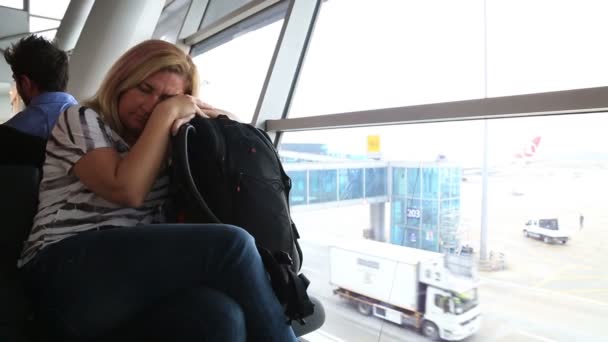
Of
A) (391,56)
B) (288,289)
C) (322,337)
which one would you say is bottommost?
(322,337)

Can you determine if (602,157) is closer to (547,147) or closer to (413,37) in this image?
(547,147)

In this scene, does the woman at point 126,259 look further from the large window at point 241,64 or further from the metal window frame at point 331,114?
the large window at point 241,64

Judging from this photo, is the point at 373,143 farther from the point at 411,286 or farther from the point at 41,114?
the point at 41,114

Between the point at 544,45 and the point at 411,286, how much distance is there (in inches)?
49.6

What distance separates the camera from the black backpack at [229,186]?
1.08m

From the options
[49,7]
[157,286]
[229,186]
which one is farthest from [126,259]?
[49,7]

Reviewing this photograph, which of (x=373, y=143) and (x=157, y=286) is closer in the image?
(x=157, y=286)

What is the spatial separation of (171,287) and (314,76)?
1989 millimetres

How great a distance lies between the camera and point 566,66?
1499mm

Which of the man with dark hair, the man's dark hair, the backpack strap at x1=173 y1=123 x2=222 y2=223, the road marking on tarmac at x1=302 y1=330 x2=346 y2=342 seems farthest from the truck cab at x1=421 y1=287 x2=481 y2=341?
the man's dark hair

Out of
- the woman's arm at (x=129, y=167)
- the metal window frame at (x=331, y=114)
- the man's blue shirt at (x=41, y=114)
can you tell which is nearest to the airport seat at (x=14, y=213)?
the woman's arm at (x=129, y=167)

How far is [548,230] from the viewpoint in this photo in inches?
60.6

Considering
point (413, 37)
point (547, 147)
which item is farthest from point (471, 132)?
point (413, 37)

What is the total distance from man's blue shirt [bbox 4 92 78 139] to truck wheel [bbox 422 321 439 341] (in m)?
1.85
